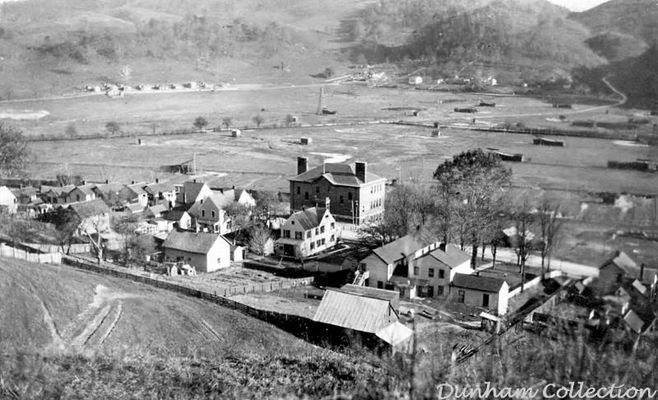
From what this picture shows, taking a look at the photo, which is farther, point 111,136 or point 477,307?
point 111,136

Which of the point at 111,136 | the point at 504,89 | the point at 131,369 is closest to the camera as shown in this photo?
the point at 131,369

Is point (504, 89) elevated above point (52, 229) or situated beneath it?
elevated above

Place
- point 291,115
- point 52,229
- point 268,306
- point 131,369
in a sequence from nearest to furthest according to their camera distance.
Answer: point 131,369
point 268,306
point 52,229
point 291,115

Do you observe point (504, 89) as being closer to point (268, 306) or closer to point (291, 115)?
point (291, 115)

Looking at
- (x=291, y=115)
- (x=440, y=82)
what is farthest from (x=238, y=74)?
(x=440, y=82)

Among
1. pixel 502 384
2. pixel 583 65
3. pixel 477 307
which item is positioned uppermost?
pixel 583 65

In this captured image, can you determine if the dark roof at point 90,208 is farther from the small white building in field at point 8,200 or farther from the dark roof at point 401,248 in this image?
the dark roof at point 401,248
